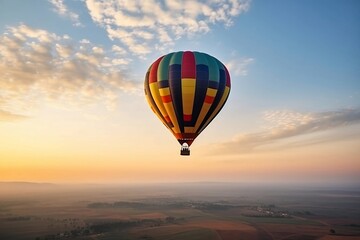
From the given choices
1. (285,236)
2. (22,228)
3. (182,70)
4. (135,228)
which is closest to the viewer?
(182,70)

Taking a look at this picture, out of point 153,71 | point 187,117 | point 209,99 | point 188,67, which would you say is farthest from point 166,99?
point 209,99

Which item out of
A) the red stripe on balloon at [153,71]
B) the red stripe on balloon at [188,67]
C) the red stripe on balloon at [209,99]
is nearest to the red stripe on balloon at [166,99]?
the red stripe on balloon at [153,71]

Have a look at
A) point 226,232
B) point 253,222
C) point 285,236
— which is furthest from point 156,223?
point 285,236

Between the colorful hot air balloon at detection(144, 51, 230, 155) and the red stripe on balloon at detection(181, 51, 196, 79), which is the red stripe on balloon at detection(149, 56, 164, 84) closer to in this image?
the colorful hot air balloon at detection(144, 51, 230, 155)

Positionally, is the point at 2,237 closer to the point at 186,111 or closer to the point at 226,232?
the point at 226,232

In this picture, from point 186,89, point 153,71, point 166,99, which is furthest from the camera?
point 153,71

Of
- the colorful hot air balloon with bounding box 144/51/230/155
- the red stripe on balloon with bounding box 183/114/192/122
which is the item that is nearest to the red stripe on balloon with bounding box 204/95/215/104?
the colorful hot air balloon with bounding box 144/51/230/155

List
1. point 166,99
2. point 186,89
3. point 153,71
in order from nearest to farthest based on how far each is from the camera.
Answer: point 186,89 < point 166,99 < point 153,71

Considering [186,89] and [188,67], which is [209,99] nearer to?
[186,89]

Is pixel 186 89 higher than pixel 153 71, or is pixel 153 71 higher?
pixel 153 71
